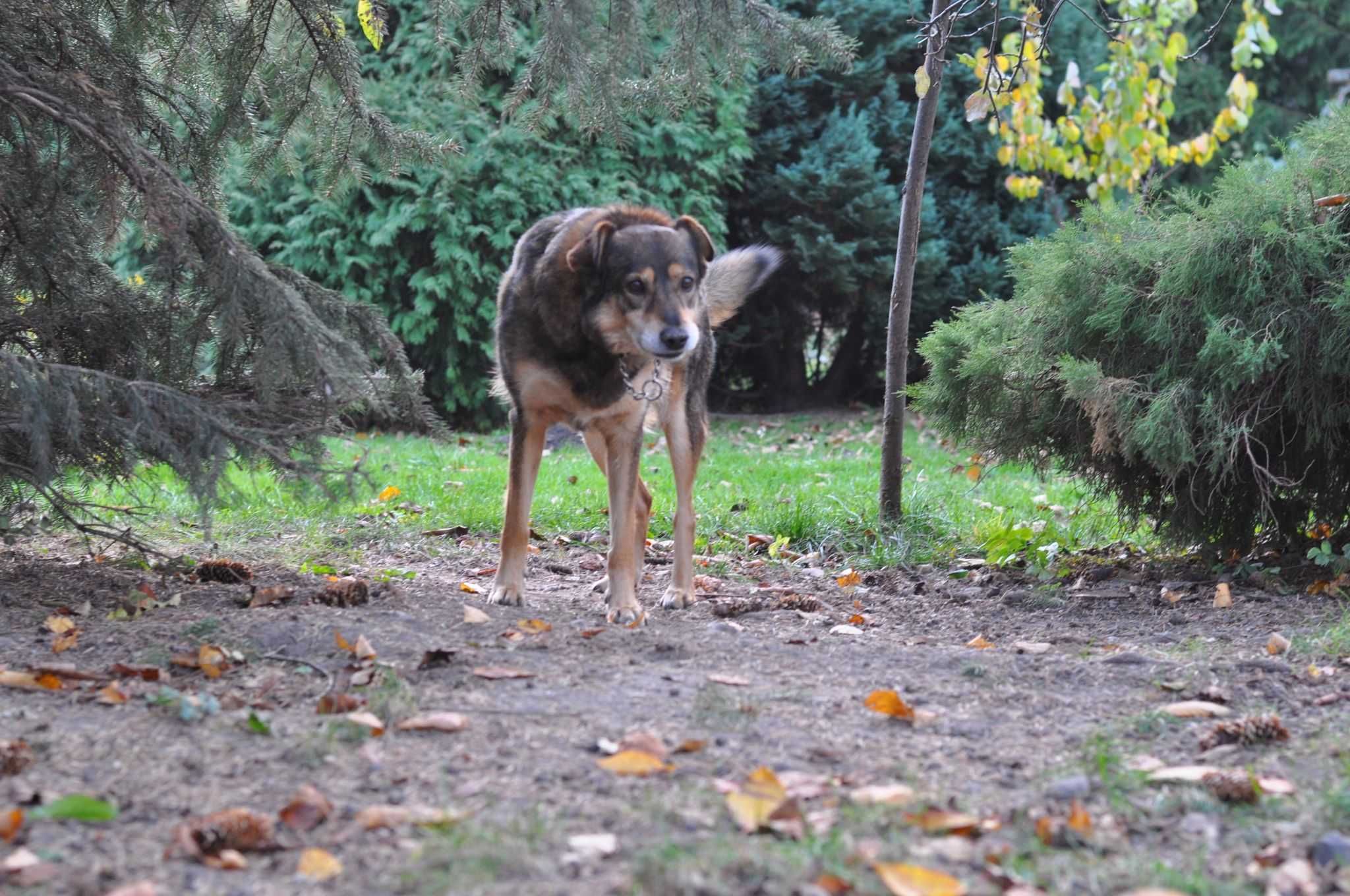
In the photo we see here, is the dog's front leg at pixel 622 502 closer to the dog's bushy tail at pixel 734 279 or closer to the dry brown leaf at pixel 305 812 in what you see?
the dog's bushy tail at pixel 734 279

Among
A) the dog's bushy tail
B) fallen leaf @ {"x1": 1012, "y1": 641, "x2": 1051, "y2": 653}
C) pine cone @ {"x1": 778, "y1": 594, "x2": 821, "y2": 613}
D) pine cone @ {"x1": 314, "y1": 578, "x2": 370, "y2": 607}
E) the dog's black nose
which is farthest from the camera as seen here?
the dog's bushy tail

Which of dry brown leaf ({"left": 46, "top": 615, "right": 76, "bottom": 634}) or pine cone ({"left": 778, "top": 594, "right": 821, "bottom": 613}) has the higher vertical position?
dry brown leaf ({"left": 46, "top": 615, "right": 76, "bottom": 634})

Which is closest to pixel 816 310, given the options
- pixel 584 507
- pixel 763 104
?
pixel 763 104

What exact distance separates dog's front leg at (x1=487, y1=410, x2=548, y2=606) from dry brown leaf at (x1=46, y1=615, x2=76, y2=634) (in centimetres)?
156

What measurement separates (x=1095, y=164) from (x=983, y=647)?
754cm

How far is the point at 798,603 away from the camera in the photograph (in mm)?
5098

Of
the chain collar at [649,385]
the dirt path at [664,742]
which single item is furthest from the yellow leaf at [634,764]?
the chain collar at [649,385]

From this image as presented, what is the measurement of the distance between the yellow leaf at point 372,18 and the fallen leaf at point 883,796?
385cm

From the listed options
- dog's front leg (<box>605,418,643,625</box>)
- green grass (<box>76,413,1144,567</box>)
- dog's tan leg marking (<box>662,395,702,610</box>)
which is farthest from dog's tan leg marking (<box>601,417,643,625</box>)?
green grass (<box>76,413,1144,567</box>)

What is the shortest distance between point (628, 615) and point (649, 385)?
0.96 meters

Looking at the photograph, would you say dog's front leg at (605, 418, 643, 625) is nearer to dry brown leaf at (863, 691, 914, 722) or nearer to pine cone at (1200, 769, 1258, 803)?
dry brown leaf at (863, 691, 914, 722)

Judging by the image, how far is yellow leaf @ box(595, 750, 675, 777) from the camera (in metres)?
2.81

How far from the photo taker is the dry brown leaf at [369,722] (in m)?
3.05

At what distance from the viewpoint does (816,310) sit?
1417cm
